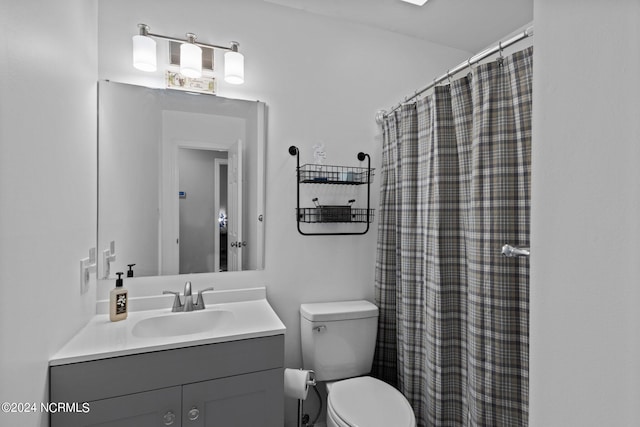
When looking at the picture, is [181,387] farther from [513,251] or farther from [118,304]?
[513,251]

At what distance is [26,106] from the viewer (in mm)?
926

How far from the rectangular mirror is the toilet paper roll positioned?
1.99 ft

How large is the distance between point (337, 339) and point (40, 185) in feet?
4.84

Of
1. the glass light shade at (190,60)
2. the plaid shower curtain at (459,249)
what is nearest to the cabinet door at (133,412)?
the plaid shower curtain at (459,249)

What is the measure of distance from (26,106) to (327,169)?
137 centimetres

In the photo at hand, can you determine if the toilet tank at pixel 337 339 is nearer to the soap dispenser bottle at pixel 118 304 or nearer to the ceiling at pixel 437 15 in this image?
the soap dispenser bottle at pixel 118 304

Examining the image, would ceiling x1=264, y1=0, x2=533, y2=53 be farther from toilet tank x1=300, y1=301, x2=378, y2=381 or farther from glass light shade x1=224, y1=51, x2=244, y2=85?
toilet tank x1=300, y1=301, x2=378, y2=381

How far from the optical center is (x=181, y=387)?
1229mm

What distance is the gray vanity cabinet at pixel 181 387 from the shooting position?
111cm

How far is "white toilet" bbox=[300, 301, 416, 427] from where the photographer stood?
1504 millimetres

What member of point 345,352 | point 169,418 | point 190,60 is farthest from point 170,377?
point 190,60

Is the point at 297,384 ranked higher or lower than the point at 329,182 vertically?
lower

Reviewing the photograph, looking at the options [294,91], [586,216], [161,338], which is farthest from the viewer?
[294,91]

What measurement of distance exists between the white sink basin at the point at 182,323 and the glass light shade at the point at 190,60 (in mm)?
1218
